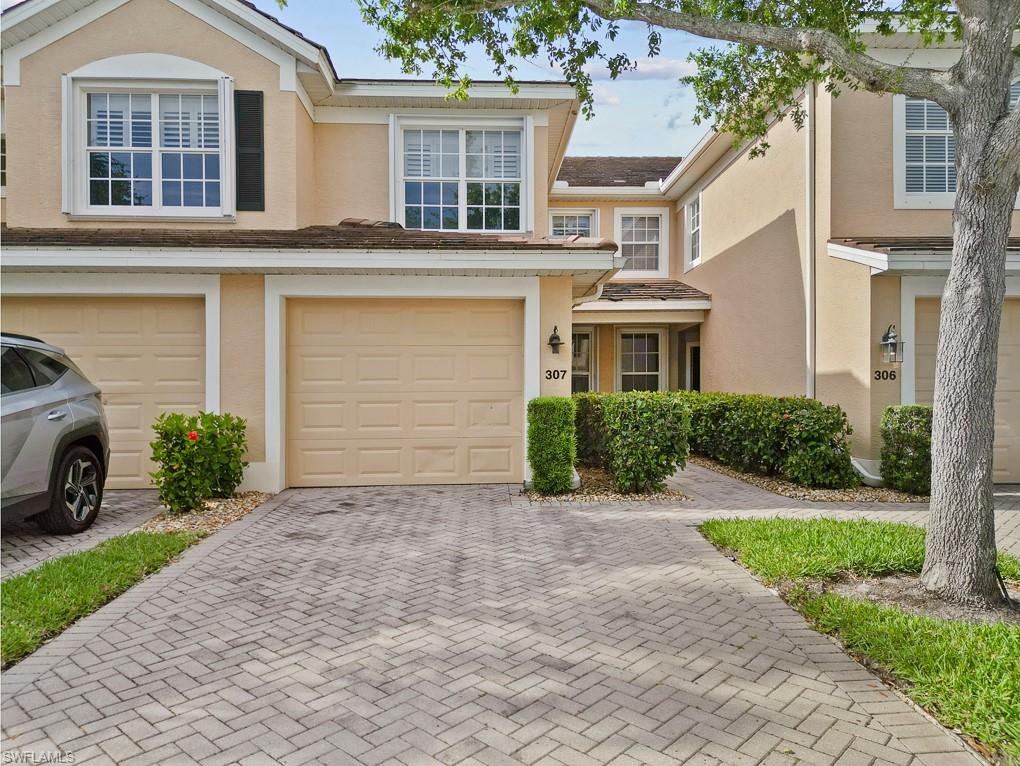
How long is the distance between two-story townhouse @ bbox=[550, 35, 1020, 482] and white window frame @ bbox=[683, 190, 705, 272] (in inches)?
2.2

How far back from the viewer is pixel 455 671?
3.51 metres

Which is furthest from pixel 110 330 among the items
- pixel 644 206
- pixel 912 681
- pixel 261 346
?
pixel 644 206

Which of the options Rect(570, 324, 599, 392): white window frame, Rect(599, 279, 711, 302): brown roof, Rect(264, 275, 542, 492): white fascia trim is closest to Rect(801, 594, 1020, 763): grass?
Rect(264, 275, 542, 492): white fascia trim

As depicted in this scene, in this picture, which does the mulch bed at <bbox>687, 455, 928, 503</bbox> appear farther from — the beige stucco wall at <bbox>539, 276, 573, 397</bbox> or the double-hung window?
the double-hung window

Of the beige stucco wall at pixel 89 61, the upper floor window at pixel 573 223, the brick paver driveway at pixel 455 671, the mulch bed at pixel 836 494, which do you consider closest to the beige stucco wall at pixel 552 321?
the mulch bed at pixel 836 494

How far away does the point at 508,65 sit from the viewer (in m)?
7.14

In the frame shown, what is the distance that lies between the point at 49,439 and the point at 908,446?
9822mm

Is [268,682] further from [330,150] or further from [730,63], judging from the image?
[330,150]

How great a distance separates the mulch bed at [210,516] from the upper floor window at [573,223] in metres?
10.7

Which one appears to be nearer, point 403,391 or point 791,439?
point 403,391

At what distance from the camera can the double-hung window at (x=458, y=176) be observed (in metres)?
10.6

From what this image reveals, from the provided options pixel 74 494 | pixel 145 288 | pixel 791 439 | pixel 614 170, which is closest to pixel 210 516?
pixel 74 494

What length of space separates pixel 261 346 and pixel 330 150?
Answer: 392 cm

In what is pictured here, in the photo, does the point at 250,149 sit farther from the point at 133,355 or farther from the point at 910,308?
the point at 910,308
